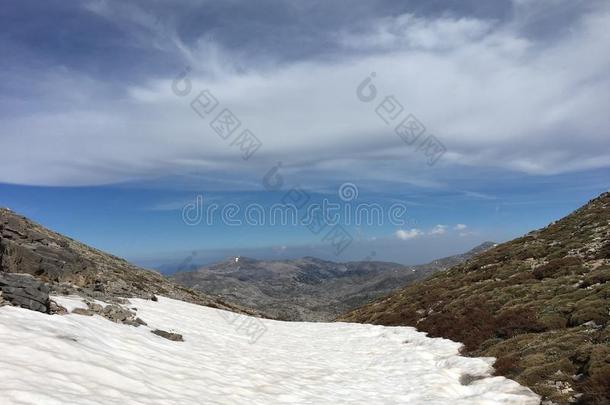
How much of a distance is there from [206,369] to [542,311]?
19.4 meters

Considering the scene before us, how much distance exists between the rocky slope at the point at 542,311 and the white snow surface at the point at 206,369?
1.25 m

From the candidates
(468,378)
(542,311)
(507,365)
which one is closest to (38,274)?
(468,378)

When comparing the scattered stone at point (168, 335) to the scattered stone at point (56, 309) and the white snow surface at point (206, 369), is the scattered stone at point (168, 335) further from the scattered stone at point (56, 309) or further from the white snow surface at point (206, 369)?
the scattered stone at point (56, 309)

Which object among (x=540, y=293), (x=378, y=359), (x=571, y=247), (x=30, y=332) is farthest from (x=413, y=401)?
(x=571, y=247)

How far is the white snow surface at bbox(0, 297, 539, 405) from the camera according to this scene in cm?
1071

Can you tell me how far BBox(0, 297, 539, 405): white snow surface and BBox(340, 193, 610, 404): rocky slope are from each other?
1.25m

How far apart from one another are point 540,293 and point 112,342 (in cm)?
2658

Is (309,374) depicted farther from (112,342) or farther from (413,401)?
(112,342)

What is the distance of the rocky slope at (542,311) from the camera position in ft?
47.2

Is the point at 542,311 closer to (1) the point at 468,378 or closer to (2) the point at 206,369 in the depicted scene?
(1) the point at 468,378

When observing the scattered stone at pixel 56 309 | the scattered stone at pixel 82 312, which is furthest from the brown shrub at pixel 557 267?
the scattered stone at pixel 56 309

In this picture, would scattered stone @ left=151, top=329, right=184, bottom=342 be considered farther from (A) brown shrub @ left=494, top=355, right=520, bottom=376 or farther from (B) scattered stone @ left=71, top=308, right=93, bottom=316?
(A) brown shrub @ left=494, top=355, right=520, bottom=376

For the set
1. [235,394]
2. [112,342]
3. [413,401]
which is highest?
[112,342]

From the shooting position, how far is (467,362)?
19.8 m
